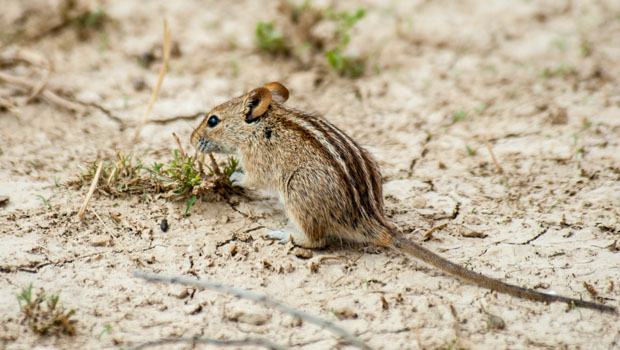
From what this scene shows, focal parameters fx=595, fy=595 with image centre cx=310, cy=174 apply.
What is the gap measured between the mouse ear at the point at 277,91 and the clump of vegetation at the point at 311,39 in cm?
147

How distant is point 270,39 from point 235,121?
1.92 metres

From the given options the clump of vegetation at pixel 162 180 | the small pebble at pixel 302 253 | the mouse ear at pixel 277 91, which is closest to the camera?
the small pebble at pixel 302 253

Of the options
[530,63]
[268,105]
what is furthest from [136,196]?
[530,63]

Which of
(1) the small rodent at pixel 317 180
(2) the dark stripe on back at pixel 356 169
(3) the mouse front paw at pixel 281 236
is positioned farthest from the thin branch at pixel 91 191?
(2) the dark stripe on back at pixel 356 169

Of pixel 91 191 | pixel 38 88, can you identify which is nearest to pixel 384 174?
pixel 91 191

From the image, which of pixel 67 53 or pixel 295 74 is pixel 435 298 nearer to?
pixel 295 74

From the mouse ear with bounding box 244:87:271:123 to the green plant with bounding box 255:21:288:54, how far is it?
6.31 ft

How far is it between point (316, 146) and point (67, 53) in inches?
130

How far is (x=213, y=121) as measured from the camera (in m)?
4.24

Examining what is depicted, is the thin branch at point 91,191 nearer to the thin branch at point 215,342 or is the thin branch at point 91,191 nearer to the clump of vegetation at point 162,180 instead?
the clump of vegetation at point 162,180

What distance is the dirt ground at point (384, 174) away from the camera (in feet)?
10.4

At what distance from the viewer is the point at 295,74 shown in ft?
18.8

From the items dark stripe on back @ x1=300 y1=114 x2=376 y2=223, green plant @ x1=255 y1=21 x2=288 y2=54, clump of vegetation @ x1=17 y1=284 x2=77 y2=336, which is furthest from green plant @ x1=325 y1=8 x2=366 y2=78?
clump of vegetation @ x1=17 y1=284 x2=77 y2=336

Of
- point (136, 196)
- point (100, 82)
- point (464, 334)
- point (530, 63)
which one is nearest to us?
point (464, 334)
